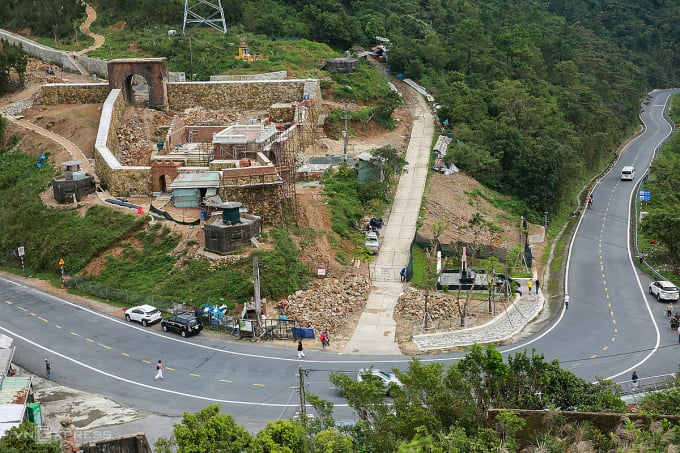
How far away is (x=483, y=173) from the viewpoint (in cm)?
7550

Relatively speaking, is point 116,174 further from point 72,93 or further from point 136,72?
point 72,93

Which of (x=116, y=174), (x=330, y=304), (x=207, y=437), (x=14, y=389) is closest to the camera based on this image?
(x=207, y=437)

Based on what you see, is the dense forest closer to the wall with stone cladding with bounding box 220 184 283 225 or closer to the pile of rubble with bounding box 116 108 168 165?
the pile of rubble with bounding box 116 108 168 165

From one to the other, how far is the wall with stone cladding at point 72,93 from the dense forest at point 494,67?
11575mm

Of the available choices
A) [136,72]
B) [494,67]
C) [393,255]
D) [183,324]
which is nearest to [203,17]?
[136,72]

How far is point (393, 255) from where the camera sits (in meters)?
54.9

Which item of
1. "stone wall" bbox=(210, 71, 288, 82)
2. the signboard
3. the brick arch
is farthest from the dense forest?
the signboard

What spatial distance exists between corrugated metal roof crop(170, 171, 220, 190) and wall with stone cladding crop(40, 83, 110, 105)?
1896 cm

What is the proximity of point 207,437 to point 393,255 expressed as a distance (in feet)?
95.8

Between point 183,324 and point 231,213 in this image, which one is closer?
point 183,324

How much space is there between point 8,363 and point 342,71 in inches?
2088

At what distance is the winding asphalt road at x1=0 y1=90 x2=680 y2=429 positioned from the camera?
38094mm

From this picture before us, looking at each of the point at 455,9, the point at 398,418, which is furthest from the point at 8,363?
the point at 455,9

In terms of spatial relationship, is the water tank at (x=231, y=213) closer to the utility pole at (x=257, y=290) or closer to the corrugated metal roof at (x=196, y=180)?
the corrugated metal roof at (x=196, y=180)
